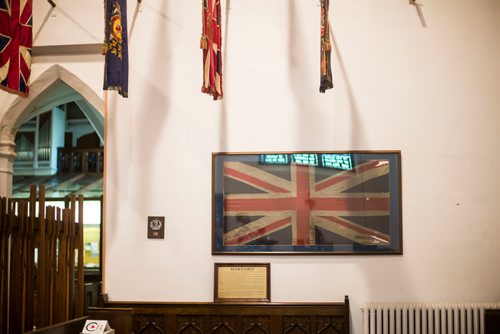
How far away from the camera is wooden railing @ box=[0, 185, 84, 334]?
4.95 meters

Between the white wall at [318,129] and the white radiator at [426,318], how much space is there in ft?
0.57

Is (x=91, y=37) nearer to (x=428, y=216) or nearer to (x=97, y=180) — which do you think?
(x=428, y=216)

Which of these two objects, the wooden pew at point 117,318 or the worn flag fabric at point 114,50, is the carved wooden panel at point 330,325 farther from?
the worn flag fabric at point 114,50

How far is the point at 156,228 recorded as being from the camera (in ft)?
20.3

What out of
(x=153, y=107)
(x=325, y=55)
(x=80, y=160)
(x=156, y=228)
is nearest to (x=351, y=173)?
(x=325, y=55)

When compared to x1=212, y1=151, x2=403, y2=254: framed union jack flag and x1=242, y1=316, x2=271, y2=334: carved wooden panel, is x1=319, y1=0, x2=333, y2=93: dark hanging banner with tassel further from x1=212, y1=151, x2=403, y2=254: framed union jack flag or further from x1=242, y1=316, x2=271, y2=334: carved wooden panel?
x1=242, y1=316, x2=271, y2=334: carved wooden panel

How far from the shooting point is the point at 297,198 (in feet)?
19.9

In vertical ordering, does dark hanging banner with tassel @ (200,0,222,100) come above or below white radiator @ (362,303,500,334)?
above

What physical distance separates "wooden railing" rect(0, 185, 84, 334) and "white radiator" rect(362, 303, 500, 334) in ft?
9.49

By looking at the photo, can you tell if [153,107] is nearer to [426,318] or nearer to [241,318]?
[241,318]

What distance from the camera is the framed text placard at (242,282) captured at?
19.7ft

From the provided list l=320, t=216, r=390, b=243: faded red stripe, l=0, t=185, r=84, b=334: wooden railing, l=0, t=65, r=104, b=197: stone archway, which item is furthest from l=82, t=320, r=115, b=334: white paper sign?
l=0, t=65, r=104, b=197: stone archway

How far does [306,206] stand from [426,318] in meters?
1.58

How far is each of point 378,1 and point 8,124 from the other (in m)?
4.38
